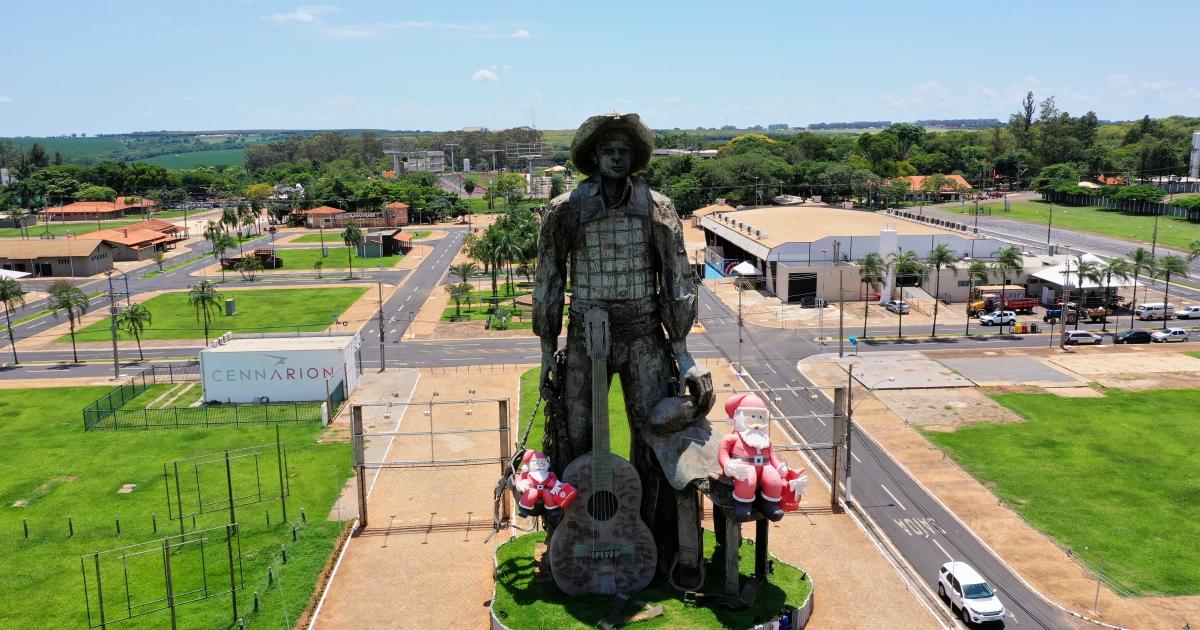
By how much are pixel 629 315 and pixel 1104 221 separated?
135032 millimetres

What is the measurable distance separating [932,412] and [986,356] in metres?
16.3

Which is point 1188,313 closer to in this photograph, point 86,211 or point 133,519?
point 133,519

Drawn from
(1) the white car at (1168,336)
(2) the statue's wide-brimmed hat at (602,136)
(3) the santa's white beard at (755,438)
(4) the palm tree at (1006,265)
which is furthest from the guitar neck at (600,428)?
(4) the palm tree at (1006,265)

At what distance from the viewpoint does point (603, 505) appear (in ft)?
89.2

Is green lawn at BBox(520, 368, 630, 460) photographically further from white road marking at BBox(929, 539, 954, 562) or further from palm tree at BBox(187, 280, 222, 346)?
palm tree at BBox(187, 280, 222, 346)

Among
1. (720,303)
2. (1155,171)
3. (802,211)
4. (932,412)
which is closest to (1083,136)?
(1155,171)

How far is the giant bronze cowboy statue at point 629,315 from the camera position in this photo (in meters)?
26.6

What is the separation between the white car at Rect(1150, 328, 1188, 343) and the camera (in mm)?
68500

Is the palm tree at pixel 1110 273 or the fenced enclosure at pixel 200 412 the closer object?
the fenced enclosure at pixel 200 412

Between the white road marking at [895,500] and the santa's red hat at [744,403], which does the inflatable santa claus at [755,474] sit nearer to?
the santa's red hat at [744,403]

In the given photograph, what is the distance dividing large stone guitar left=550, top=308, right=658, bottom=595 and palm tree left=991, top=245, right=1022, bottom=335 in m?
62.0

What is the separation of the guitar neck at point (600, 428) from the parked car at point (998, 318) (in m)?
58.2

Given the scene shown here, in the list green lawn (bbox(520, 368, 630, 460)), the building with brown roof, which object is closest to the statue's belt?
green lawn (bbox(520, 368, 630, 460))

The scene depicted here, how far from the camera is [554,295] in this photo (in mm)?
27703
